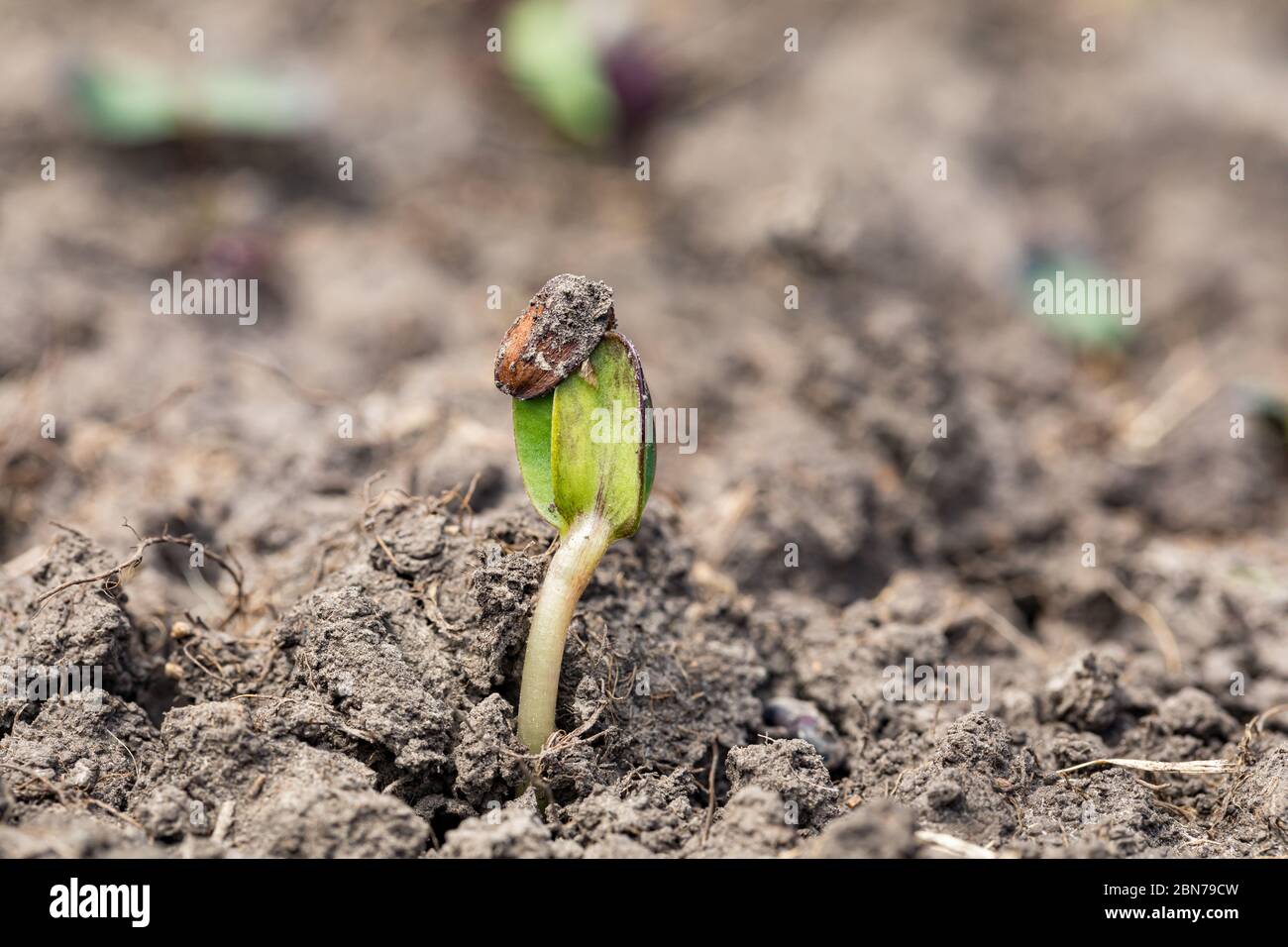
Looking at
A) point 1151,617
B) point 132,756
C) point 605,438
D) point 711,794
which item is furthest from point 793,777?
point 1151,617

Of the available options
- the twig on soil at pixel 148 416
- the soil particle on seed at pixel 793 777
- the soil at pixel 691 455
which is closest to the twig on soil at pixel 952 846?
the soil at pixel 691 455

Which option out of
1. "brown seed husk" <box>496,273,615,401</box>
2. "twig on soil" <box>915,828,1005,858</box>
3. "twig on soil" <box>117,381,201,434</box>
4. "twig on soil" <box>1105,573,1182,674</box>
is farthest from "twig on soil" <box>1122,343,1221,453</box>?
"twig on soil" <box>117,381,201,434</box>

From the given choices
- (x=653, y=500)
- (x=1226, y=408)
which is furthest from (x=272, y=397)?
(x=1226, y=408)

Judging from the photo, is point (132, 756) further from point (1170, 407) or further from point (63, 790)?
point (1170, 407)

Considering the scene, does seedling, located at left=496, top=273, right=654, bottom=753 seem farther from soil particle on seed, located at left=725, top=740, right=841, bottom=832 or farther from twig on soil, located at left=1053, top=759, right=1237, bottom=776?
twig on soil, located at left=1053, top=759, right=1237, bottom=776

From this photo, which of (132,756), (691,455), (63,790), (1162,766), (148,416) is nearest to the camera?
(63,790)

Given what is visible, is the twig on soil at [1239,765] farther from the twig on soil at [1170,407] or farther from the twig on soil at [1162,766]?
the twig on soil at [1170,407]

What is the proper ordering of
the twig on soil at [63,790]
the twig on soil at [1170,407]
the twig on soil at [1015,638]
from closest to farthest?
the twig on soil at [63,790] < the twig on soil at [1015,638] < the twig on soil at [1170,407]
